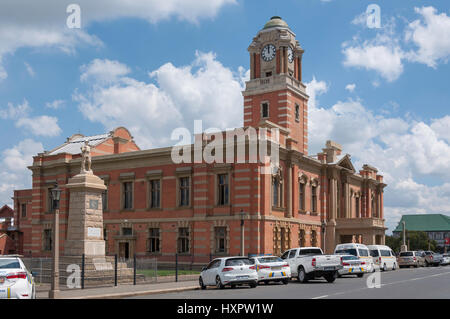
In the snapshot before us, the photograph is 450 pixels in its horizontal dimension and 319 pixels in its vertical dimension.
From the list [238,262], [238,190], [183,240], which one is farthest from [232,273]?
[183,240]

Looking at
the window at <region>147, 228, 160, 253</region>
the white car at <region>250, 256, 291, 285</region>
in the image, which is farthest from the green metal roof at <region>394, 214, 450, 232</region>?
the white car at <region>250, 256, 291, 285</region>

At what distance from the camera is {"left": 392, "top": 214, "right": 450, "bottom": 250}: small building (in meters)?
159

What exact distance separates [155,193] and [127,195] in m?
3.51

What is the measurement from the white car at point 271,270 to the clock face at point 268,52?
33176mm

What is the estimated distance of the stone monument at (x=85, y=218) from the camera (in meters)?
30.7

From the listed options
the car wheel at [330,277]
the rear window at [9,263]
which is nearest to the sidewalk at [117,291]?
the rear window at [9,263]

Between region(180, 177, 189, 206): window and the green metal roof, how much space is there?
12631cm

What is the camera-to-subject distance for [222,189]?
47156 mm

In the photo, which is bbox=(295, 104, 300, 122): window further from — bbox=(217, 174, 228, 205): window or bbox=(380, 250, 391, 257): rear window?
bbox=(380, 250, 391, 257): rear window

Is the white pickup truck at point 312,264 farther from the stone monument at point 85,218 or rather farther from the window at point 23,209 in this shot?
the window at point 23,209

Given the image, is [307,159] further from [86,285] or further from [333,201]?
[86,285]

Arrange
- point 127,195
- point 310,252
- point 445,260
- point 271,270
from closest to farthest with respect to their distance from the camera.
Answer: point 271,270
point 310,252
point 127,195
point 445,260

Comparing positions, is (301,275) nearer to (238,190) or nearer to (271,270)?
(271,270)

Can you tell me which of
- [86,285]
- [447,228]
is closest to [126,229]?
[86,285]
